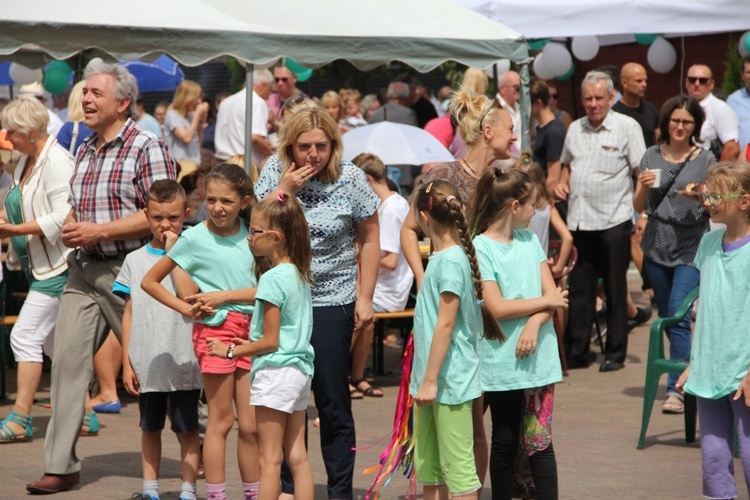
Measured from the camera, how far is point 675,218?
27.3 feet

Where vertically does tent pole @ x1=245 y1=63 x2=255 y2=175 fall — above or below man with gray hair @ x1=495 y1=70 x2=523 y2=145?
below

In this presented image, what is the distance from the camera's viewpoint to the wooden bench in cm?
934

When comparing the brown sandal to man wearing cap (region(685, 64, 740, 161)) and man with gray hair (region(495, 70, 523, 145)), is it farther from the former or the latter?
man with gray hair (region(495, 70, 523, 145))

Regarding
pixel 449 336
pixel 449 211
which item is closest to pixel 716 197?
pixel 449 211

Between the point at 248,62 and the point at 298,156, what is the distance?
9.60 feet

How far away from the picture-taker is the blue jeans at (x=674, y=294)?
796 centimetres

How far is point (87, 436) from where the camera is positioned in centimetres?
768

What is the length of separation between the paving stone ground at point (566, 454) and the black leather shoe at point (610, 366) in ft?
1.67

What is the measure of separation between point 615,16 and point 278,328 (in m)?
7.52

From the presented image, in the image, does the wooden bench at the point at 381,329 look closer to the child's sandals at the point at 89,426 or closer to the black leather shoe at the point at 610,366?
the black leather shoe at the point at 610,366

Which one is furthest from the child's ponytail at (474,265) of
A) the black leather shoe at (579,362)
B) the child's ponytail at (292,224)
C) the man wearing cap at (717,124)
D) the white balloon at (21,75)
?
the white balloon at (21,75)

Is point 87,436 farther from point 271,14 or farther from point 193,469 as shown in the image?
point 271,14

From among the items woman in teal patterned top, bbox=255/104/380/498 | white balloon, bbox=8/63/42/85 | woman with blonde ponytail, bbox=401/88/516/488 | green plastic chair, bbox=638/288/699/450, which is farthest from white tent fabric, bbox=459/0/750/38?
woman in teal patterned top, bbox=255/104/380/498

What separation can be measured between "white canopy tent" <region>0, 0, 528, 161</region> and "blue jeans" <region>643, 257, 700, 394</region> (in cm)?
212
